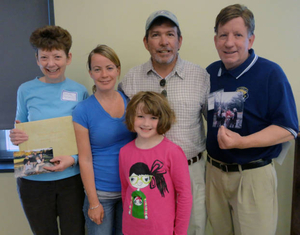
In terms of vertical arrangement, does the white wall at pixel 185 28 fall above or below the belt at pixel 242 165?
above

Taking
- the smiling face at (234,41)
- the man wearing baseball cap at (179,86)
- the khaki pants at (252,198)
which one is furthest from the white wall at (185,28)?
the khaki pants at (252,198)

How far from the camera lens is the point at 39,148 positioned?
129 centimetres

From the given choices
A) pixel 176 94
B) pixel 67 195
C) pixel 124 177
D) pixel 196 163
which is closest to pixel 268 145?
pixel 196 163

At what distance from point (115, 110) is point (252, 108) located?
85cm

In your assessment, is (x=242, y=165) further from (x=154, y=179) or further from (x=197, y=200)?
(x=154, y=179)

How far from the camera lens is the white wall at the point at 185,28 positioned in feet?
5.66

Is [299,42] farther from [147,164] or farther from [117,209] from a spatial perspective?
[117,209]

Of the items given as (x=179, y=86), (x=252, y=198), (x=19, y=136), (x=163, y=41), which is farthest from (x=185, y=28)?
(x=19, y=136)

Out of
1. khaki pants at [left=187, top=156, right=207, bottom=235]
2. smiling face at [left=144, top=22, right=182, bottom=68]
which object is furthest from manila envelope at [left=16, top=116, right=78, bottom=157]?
khaki pants at [left=187, top=156, right=207, bottom=235]

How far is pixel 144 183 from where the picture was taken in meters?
1.12

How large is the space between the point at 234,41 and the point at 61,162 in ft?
4.29

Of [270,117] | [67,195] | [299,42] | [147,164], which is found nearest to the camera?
[147,164]

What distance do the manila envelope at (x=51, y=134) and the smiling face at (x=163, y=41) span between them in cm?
70

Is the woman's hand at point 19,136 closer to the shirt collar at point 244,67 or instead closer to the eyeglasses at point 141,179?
the eyeglasses at point 141,179
